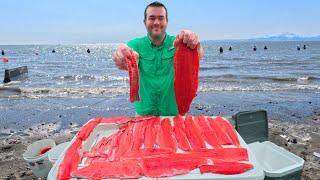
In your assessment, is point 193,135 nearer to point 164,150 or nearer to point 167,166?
point 164,150

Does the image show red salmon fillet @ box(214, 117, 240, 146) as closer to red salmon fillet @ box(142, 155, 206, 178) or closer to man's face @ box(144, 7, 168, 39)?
red salmon fillet @ box(142, 155, 206, 178)

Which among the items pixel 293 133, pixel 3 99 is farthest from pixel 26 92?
pixel 293 133

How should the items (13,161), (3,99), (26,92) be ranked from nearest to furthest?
(13,161) → (3,99) → (26,92)

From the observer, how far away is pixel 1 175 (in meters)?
7.90

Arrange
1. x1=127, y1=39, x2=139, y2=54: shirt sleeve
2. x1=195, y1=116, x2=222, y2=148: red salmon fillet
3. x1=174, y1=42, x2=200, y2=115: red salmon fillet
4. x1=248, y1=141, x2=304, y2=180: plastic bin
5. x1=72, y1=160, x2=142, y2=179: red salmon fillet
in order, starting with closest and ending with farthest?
x1=72, y1=160, x2=142, y2=179: red salmon fillet < x1=195, y1=116, x2=222, y2=148: red salmon fillet < x1=248, y1=141, x2=304, y2=180: plastic bin < x1=174, y1=42, x2=200, y2=115: red salmon fillet < x1=127, y1=39, x2=139, y2=54: shirt sleeve

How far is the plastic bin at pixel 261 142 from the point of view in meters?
4.70

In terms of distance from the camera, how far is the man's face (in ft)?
14.6

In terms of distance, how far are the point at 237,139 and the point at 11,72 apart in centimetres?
3251

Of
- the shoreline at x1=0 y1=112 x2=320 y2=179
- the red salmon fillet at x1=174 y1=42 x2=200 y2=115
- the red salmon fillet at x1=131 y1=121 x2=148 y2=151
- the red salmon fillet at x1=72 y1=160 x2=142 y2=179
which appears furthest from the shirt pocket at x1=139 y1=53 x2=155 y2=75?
the shoreline at x1=0 y1=112 x2=320 y2=179

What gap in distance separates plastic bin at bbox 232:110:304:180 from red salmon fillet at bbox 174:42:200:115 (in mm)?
936

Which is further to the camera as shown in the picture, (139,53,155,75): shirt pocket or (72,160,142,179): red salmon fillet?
(139,53,155,75): shirt pocket

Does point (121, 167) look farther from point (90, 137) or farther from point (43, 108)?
point (43, 108)

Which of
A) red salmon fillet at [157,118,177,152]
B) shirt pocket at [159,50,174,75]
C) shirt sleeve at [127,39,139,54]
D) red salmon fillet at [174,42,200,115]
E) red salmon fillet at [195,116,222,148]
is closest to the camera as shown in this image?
red salmon fillet at [157,118,177,152]

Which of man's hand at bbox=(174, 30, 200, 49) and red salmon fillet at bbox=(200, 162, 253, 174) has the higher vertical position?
man's hand at bbox=(174, 30, 200, 49)
